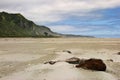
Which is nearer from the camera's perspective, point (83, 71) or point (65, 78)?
point (65, 78)

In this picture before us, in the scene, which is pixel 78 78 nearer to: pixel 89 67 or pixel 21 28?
pixel 89 67

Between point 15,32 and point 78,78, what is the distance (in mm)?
163756

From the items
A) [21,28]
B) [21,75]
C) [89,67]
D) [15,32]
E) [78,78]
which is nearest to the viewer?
[78,78]

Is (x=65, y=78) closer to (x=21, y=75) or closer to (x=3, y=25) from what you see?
(x=21, y=75)

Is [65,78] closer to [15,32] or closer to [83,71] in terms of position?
[83,71]

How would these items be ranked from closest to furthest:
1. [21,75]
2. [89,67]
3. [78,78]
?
[78,78] < [21,75] < [89,67]

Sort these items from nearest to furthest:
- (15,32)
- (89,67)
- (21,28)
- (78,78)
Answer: (78,78) → (89,67) → (15,32) → (21,28)

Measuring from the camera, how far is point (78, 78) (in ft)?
48.7

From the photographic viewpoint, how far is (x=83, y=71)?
16.6m

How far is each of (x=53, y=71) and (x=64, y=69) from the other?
2.23 feet

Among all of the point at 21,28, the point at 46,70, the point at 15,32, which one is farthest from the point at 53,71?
the point at 21,28

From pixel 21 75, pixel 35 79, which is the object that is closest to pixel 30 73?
pixel 21 75

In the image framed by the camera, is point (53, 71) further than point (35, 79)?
Yes

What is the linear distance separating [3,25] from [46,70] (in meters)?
163
